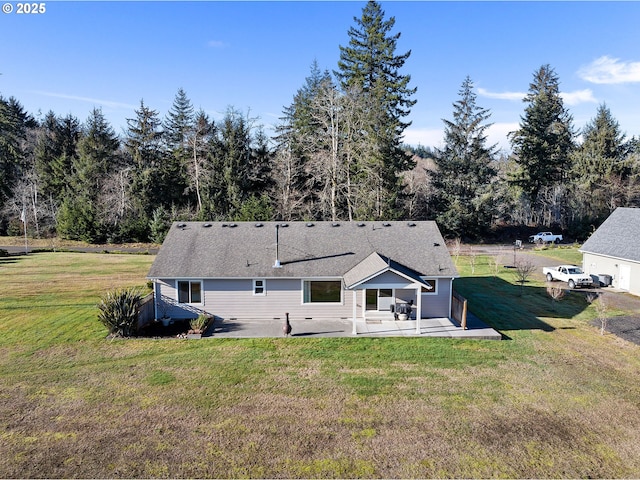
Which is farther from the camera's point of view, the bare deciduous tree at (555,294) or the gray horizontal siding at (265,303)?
the bare deciduous tree at (555,294)

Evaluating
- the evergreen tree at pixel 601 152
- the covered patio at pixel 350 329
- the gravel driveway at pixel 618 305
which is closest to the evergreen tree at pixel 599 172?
the evergreen tree at pixel 601 152

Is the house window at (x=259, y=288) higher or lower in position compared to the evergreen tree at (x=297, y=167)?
lower

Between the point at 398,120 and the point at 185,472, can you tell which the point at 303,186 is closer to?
the point at 398,120

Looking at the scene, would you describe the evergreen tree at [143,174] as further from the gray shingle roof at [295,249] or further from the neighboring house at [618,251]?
the neighboring house at [618,251]

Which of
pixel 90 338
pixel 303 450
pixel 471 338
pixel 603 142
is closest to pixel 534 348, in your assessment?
pixel 471 338

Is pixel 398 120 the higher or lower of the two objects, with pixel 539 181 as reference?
higher

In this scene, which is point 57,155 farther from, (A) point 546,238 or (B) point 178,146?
(A) point 546,238
